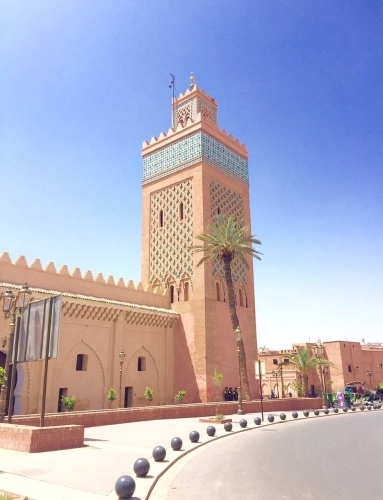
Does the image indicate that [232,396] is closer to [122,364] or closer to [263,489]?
[122,364]

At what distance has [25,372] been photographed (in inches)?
725

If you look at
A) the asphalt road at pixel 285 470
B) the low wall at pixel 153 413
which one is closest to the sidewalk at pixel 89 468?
the asphalt road at pixel 285 470

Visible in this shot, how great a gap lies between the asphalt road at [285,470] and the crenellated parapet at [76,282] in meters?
12.7

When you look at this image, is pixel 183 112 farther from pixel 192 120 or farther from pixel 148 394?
pixel 148 394

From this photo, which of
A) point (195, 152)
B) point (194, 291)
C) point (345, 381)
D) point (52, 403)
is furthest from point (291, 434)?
point (345, 381)

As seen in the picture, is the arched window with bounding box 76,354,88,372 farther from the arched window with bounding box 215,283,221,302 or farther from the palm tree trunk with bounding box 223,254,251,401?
the arched window with bounding box 215,283,221,302

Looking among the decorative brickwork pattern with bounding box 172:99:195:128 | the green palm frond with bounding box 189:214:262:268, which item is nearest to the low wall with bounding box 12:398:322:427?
the green palm frond with bounding box 189:214:262:268

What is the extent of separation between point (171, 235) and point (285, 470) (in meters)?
21.3

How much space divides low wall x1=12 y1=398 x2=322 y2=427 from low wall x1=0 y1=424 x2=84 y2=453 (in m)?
3.12

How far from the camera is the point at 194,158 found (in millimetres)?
27828

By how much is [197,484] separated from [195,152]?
23.6m

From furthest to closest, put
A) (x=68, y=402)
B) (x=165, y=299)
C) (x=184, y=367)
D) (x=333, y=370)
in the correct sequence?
(x=333, y=370)
(x=165, y=299)
(x=184, y=367)
(x=68, y=402)

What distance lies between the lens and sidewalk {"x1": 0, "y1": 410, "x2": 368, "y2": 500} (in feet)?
19.0

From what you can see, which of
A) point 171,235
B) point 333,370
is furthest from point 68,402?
point 333,370
